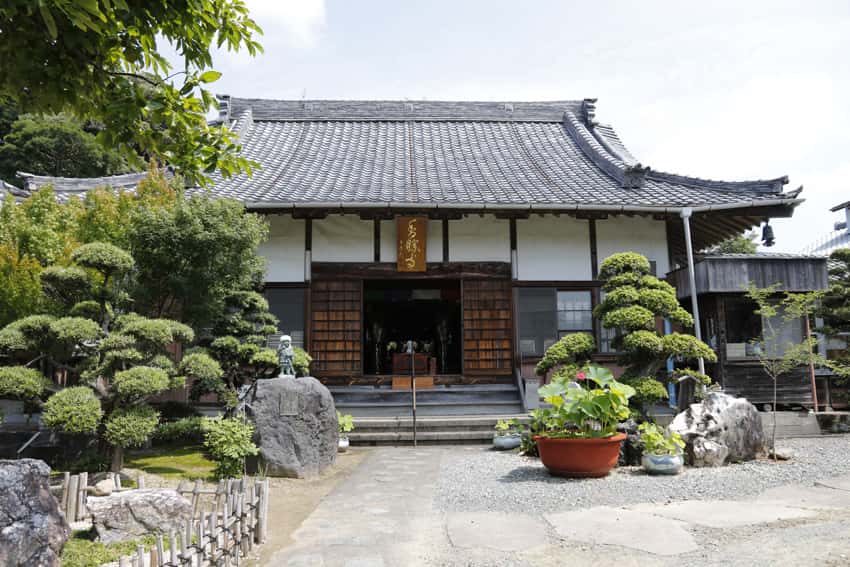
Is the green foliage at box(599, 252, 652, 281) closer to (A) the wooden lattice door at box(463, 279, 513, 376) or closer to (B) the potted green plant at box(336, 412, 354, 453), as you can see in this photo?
(A) the wooden lattice door at box(463, 279, 513, 376)

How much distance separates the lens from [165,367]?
7.32 metres

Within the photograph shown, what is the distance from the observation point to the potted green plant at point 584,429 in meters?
7.22

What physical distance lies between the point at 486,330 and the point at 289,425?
596 centimetres

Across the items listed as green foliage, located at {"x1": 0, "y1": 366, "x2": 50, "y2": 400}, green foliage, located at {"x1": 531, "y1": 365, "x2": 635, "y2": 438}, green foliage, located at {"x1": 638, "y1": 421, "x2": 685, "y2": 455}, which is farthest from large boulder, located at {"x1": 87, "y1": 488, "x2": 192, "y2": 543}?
green foliage, located at {"x1": 638, "y1": 421, "x2": 685, "y2": 455}

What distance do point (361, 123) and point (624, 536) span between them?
1523 cm

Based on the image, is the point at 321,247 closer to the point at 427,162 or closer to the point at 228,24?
the point at 427,162

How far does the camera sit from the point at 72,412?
632 centimetres

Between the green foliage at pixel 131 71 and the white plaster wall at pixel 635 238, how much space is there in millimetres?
9980

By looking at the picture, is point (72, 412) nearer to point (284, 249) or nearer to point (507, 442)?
point (507, 442)

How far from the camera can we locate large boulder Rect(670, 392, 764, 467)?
26.1 feet

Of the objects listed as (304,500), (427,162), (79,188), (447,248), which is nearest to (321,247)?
(447,248)

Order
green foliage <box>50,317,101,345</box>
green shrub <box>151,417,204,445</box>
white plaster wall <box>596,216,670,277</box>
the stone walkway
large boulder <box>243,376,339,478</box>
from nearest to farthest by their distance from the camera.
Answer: the stone walkway
green foliage <box>50,317,101,345</box>
large boulder <box>243,376,339,478</box>
green shrub <box>151,417,204,445</box>
white plaster wall <box>596,216,670,277</box>

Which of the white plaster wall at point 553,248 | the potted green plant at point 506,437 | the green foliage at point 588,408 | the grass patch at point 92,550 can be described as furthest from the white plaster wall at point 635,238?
the grass patch at point 92,550

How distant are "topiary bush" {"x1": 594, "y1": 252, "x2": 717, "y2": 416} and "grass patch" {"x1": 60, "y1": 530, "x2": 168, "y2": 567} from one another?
6.70 m
